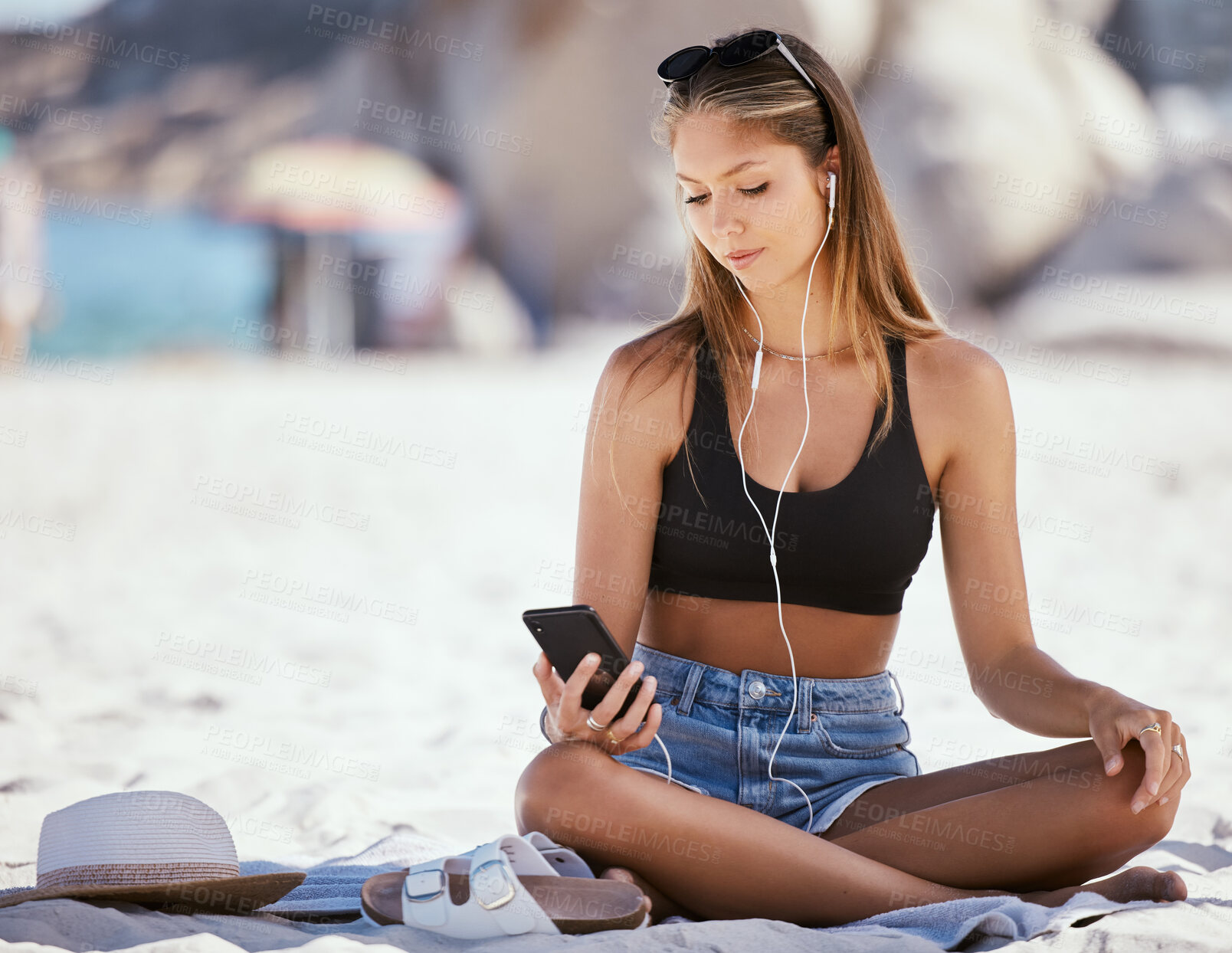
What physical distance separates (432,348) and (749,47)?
1532 centimetres

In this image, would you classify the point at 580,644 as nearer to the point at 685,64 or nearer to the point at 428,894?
the point at 428,894

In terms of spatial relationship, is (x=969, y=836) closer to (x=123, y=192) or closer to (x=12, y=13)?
(x=123, y=192)

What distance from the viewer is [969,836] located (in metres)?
1.93

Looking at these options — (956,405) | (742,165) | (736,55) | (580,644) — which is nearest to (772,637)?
(580,644)

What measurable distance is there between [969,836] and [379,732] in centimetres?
195

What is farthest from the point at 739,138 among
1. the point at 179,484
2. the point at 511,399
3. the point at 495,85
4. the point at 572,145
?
the point at 495,85

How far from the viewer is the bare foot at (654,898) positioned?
186cm

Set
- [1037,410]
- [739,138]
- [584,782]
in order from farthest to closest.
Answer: [1037,410] < [739,138] < [584,782]

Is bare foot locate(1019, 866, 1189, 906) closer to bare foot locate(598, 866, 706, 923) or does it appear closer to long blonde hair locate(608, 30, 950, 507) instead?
bare foot locate(598, 866, 706, 923)

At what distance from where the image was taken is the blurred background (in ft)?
11.7

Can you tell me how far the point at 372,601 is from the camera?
5.11 meters

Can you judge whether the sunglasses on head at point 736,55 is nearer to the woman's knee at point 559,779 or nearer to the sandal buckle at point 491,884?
the woman's knee at point 559,779

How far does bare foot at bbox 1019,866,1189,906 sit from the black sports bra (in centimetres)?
55

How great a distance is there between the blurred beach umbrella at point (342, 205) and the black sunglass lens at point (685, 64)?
51.3 feet
